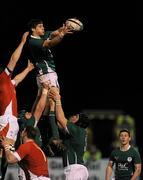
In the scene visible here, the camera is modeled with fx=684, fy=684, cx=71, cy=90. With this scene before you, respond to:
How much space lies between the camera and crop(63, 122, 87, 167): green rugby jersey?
11.7 m

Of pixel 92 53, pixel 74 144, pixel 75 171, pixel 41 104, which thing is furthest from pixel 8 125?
pixel 92 53

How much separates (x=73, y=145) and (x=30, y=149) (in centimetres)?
133

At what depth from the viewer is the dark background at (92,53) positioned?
78.1ft

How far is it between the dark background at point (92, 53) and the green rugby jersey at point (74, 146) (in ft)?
37.8

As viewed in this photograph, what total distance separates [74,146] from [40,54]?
168 cm

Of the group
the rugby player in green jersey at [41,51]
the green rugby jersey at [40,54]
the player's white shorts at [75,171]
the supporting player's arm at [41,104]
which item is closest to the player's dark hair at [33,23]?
the rugby player in green jersey at [41,51]

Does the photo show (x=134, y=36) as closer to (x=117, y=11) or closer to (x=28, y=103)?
(x=117, y=11)

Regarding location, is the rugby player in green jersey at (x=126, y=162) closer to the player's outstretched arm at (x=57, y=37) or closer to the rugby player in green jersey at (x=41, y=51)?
the rugby player in green jersey at (x=41, y=51)

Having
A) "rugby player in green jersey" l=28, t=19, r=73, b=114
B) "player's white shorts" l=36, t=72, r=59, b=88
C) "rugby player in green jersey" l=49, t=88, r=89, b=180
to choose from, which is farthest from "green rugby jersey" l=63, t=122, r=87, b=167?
"rugby player in green jersey" l=28, t=19, r=73, b=114

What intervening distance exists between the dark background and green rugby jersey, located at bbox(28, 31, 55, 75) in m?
11.4

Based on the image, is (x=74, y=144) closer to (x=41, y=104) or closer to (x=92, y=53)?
(x=41, y=104)

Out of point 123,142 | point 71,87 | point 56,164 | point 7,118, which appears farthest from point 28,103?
point 7,118

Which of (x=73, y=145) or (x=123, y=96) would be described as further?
(x=123, y=96)

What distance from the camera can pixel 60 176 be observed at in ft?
59.3
